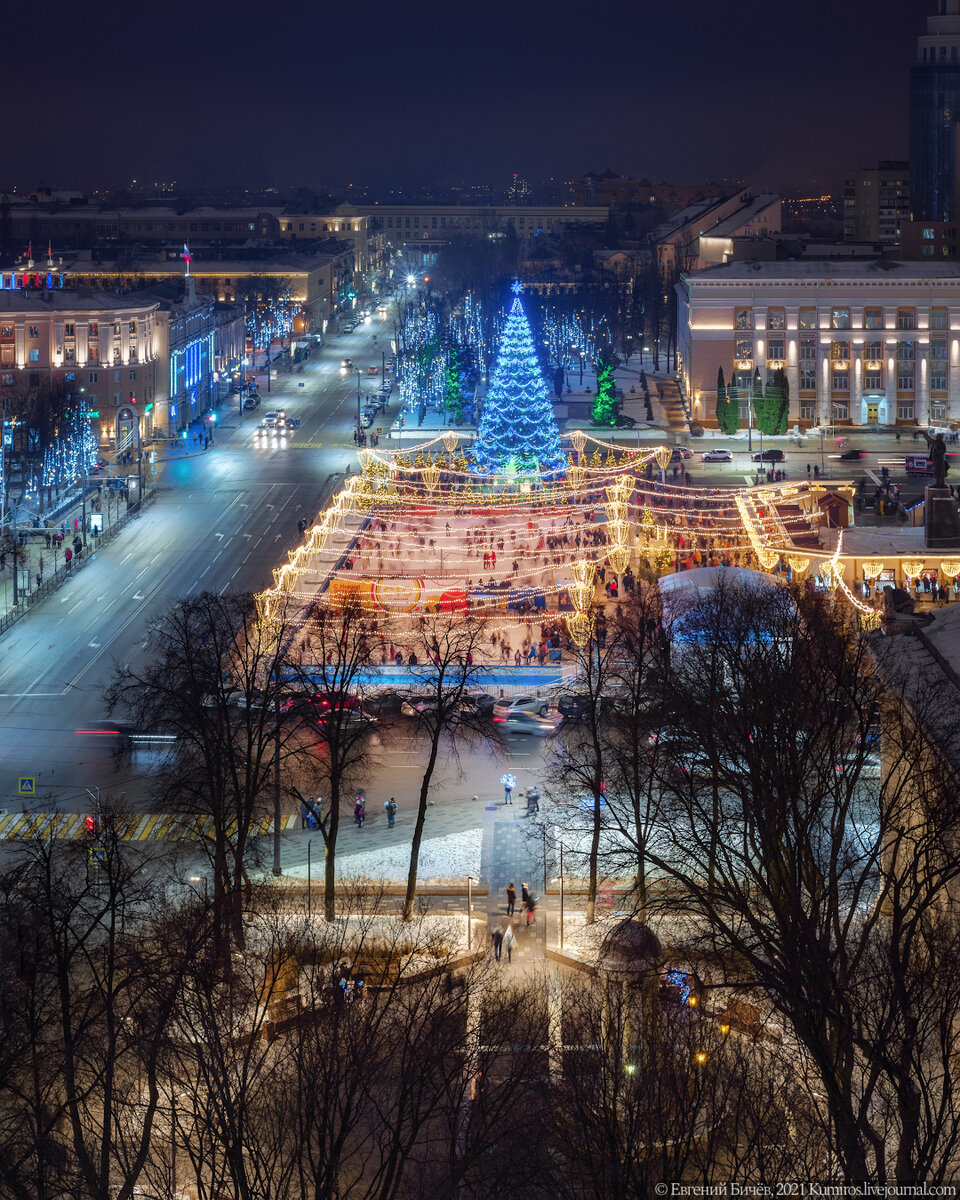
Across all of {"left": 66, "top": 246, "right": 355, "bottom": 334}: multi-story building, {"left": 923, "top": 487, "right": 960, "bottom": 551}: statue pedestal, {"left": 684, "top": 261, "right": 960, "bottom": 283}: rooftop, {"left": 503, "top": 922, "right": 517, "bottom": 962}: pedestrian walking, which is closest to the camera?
{"left": 503, "top": 922, "right": 517, "bottom": 962}: pedestrian walking

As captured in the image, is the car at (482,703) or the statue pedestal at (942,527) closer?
the car at (482,703)

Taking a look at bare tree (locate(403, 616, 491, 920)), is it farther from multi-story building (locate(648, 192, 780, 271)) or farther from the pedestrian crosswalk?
multi-story building (locate(648, 192, 780, 271))

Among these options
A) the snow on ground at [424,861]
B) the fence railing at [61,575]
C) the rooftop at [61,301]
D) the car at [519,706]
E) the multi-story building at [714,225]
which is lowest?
the snow on ground at [424,861]

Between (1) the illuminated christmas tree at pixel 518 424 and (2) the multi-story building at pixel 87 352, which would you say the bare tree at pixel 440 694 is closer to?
(1) the illuminated christmas tree at pixel 518 424

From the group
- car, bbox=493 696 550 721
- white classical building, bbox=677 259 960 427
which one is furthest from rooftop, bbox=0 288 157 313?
car, bbox=493 696 550 721

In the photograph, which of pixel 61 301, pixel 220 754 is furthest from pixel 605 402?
pixel 220 754

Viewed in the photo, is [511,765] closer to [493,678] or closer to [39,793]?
[493,678]

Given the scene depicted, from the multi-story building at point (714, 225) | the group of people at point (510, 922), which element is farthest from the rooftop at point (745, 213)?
the group of people at point (510, 922)

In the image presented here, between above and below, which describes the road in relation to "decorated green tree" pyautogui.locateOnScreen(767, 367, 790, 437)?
below
